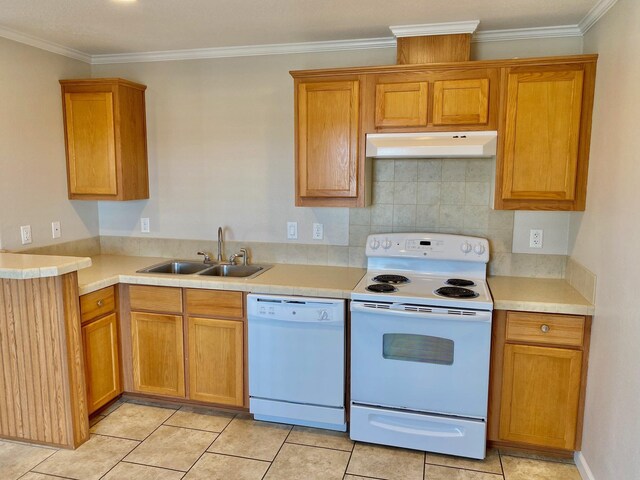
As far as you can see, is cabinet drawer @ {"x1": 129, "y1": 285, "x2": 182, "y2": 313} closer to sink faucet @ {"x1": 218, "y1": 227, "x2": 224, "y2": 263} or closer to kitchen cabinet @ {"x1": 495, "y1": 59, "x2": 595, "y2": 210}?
sink faucet @ {"x1": 218, "y1": 227, "x2": 224, "y2": 263}

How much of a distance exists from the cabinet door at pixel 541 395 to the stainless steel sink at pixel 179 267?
6.96 ft

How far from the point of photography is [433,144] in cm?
266

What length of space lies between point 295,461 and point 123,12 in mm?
2595

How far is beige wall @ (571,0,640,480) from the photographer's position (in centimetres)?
192

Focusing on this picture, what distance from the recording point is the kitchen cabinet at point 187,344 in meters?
2.91

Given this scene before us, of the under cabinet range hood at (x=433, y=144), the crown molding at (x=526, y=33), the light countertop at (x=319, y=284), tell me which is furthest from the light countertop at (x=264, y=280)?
the crown molding at (x=526, y=33)

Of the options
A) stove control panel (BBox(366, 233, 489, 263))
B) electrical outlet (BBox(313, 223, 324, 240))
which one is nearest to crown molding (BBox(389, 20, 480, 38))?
stove control panel (BBox(366, 233, 489, 263))

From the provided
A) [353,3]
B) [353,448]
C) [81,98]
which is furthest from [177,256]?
[353,3]

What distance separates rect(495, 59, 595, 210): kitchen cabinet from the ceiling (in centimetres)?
33

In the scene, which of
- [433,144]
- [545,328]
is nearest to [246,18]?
[433,144]

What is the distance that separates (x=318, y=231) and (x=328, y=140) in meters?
0.71

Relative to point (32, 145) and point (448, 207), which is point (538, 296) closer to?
point (448, 207)

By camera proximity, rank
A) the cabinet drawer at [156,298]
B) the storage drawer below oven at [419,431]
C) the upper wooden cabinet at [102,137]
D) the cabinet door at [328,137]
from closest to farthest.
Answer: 1. the storage drawer below oven at [419,431]
2. the cabinet door at [328,137]
3. the cabinet drawer at [156,298]
4. the upper wooden cabinet at [102,137]

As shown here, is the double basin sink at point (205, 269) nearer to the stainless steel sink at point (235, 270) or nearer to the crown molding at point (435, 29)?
the stainless steel sink at point (235, 270)
